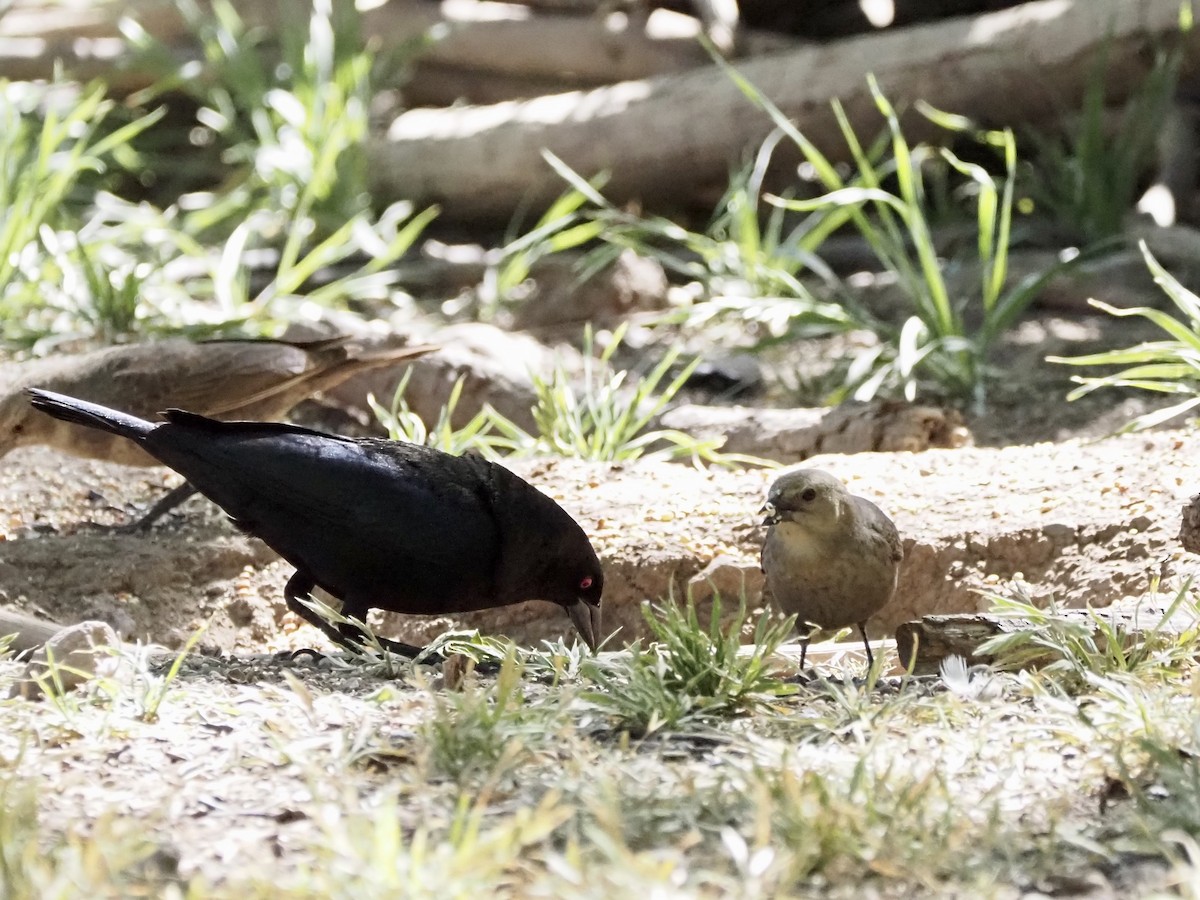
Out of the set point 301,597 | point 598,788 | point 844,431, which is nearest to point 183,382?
point 301,597

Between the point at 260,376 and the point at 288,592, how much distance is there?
1.34 m

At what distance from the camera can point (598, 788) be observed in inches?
101

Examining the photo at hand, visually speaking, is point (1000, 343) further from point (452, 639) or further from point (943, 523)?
point (452, 639)

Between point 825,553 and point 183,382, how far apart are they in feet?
8.22

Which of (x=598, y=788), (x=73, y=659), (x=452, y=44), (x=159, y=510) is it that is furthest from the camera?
(x=452, y=44)

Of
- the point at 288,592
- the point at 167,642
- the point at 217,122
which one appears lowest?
the point at 167,642

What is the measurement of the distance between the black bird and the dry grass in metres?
0.53

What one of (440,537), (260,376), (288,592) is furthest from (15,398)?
(440,537)

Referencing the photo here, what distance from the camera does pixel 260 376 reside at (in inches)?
205

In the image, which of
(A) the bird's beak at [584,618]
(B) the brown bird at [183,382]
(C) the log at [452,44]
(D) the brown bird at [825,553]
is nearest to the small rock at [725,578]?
(A) the bird's beak at [584,618]

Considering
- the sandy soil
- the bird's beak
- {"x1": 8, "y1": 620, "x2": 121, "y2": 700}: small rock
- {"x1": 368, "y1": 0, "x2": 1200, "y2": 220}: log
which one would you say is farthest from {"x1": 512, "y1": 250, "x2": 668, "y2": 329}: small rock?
{"x1": 8, "y1": 620, "x2": 121, "y2": 700}: small rock

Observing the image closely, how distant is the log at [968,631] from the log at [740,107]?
4746 mm

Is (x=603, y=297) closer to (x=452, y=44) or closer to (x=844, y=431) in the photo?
(x=844, y=431)

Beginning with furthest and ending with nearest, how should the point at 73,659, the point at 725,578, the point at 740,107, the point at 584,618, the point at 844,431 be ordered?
the point at 740,107 → the point at 844,431 → the point at 725,578 → the point at 584,618 → the point at 73,659
